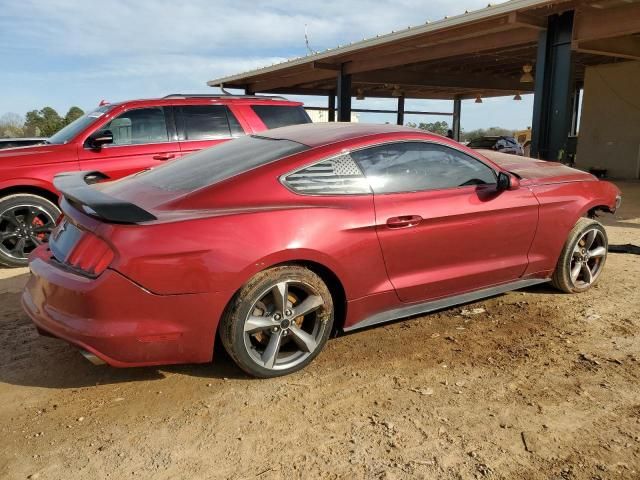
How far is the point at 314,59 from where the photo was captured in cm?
1683

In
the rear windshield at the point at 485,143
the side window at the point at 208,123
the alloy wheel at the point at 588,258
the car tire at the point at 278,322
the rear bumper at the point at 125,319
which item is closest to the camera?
the rear bumper at the point at 125,319

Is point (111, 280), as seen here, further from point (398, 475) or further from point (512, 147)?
point (512, 147)

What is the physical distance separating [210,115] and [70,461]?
513 cm

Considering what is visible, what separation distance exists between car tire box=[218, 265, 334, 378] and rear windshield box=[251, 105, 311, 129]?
4.29 meters

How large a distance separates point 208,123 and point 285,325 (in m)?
4.35

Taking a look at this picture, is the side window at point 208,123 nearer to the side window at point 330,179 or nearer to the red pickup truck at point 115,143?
the red pickup truck at point 115,143

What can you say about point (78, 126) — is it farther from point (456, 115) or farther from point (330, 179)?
point (456, 115)

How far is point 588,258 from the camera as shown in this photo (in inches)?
190

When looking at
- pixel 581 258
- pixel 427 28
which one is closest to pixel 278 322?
pixel 581 258

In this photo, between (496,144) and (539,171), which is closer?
(539,171)

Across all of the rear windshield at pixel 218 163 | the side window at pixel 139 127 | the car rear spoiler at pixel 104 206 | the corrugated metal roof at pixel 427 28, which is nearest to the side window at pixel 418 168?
the rear windshield at pixel 218 163

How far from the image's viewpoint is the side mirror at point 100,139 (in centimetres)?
618

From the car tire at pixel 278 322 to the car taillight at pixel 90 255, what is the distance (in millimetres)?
710

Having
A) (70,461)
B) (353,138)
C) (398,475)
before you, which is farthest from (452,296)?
(70,461)
